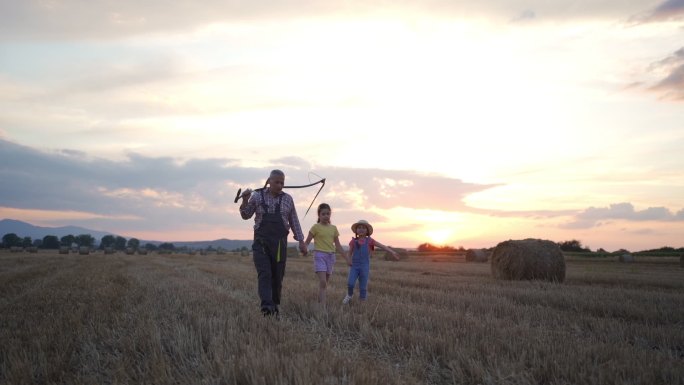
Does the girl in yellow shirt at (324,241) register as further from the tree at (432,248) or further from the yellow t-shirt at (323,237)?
the tree at (432,248)

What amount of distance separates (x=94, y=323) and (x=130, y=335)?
3.69 ft

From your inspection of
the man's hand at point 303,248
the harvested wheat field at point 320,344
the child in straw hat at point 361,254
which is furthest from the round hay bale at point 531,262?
the man's hand at point 303,248

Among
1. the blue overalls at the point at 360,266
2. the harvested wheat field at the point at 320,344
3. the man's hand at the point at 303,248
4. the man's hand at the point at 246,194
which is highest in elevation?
the man's hand at the point at 246,194

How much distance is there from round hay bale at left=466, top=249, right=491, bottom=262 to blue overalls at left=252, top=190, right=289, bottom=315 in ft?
89.8

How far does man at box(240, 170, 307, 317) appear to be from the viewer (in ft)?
24.8

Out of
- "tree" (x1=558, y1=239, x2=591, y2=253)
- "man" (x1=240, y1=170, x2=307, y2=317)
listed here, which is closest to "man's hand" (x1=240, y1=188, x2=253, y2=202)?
"man" (x1=240, y1=170, x2=307, y2=317)

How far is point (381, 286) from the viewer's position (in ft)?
41.2

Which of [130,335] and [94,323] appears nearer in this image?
[130,335]

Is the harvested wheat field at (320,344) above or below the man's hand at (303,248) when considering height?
below

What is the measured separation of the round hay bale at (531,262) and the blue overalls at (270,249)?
40.8 ft

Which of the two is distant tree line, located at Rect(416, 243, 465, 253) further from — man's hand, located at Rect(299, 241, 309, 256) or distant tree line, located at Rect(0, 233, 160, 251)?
man's hand, located at Rect(299, 241, 309, 256)

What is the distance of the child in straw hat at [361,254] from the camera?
9.64m

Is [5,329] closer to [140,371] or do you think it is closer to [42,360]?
[42,360]

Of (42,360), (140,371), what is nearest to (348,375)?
(140,371)
